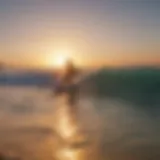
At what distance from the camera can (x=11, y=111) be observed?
34.8 inches

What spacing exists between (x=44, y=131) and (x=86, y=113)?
14cm

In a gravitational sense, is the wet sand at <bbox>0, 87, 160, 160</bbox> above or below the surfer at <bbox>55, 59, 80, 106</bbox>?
below

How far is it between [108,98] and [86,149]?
17 centimetres

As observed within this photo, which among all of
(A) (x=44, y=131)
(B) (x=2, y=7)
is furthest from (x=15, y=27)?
(A) (x=44, y=131)

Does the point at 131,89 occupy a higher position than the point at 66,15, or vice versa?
the point at 66,15

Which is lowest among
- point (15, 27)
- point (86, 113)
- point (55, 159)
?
point (55, 159)

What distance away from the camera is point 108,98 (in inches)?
34.5

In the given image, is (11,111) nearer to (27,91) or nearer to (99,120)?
(27,91)

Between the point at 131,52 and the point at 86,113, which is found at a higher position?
the point at 131,52

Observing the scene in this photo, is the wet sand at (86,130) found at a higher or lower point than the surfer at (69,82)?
lower

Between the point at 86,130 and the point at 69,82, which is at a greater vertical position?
the point at 69,82

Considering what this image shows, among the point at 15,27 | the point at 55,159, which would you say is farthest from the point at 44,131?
the point at 15,27

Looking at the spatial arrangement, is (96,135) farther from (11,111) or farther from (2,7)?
(2,7)

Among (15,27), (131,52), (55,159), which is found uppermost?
(15,27)
